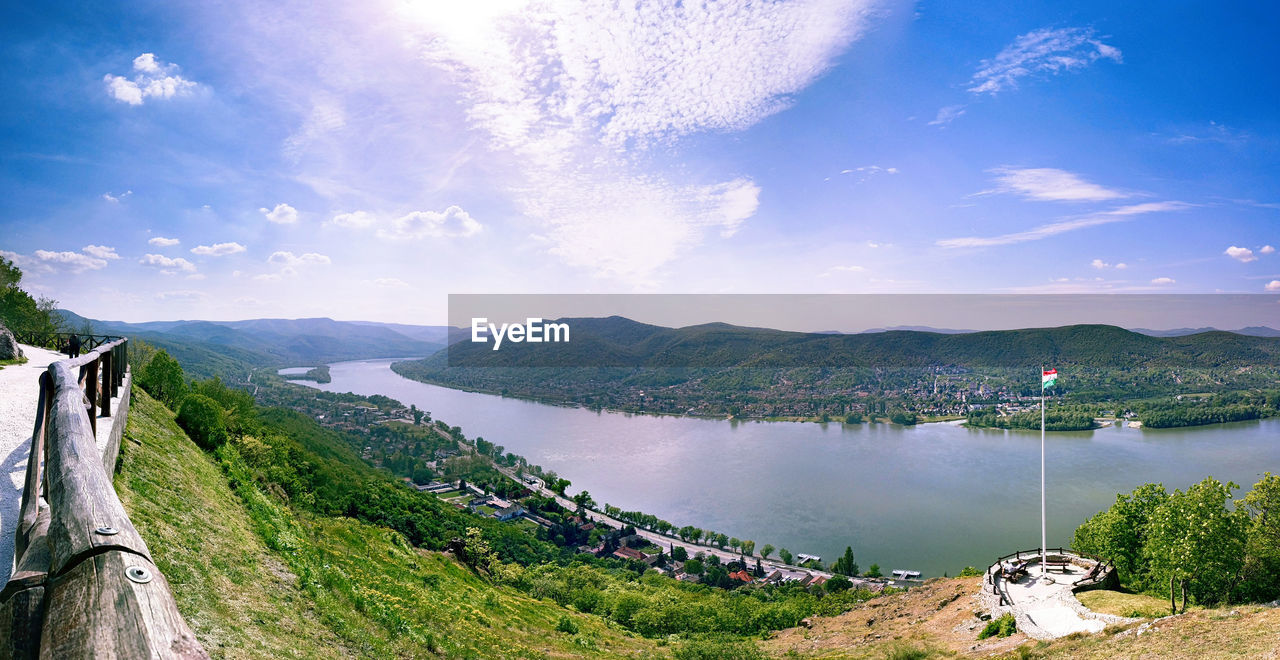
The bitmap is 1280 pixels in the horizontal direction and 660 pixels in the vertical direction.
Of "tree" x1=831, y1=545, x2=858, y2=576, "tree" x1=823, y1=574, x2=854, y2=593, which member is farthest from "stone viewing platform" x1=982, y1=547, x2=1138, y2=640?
"tree" x1=831, y1=545, x2=858, y2=576

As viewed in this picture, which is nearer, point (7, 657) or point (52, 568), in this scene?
point (7, 657)

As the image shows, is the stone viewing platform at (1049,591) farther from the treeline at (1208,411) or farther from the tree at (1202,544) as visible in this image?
the treeline at (1208,411)

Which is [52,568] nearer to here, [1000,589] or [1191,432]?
[1000,589]

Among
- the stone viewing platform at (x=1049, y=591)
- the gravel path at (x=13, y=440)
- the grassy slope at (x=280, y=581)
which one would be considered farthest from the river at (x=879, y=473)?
the gravel path at (x=13, y=440)

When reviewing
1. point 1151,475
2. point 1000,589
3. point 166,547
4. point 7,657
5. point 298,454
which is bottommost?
point 1151,475

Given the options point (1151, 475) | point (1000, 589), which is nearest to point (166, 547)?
point (1000, 589)

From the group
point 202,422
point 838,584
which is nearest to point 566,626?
point 202,422
